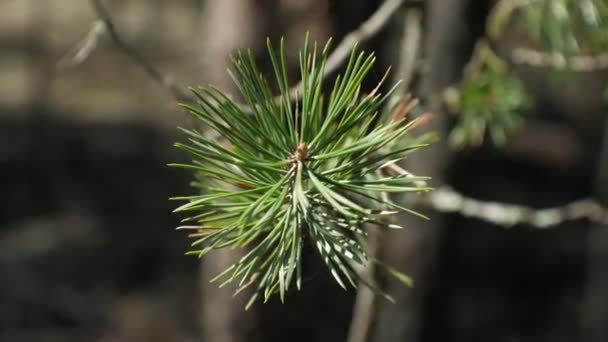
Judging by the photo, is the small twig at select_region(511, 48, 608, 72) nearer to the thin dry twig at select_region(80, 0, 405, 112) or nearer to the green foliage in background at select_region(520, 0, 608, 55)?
the green foliage in background at select_region(520, 0, 608, 55)

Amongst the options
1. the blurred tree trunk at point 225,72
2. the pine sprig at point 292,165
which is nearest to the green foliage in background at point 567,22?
the blurred tree trunk at point 225,72

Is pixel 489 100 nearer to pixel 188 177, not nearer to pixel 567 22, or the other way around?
pixel 567 22

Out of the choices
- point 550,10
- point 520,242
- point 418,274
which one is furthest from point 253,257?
point 520,242

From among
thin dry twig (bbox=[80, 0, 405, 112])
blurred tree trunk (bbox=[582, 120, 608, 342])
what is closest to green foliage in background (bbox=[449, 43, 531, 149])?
thin dry twig (bbox=[80, 0, 405, 112])

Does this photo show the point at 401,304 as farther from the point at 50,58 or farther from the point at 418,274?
the point at 50,58

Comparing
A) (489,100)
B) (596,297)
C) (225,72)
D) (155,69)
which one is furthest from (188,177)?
(155,69)

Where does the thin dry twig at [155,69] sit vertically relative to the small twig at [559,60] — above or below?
below

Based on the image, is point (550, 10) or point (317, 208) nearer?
point (317, 208)

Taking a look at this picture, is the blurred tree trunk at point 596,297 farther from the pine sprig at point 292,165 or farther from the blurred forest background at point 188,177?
the pine sprig at point 292,165
